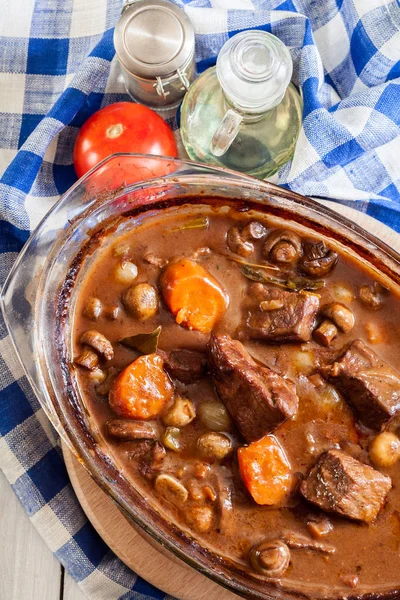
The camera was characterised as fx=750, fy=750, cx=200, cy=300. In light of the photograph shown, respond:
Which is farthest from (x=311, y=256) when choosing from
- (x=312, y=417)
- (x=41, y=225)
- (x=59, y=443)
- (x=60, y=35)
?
(x=60, y=35)

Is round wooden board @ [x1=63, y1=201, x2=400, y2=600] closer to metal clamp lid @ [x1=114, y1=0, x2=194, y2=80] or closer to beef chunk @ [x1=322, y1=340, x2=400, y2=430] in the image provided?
beef chunk @ [x1=322, y1=340, x2=400, y2=430]

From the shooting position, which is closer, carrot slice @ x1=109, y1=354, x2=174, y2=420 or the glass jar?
carrot slice @ x1=109, y1=354, x2=174, y2=420

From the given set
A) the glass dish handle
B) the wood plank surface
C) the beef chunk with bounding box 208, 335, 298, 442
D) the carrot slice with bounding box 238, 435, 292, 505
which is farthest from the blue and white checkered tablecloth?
the beef chunk with bounding box 208, 335, 298, 442

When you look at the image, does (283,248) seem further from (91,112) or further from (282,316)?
(91,112)

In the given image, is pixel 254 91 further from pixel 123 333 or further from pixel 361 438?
pixel 361 438

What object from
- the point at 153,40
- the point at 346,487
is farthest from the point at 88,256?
the point at 346,487
